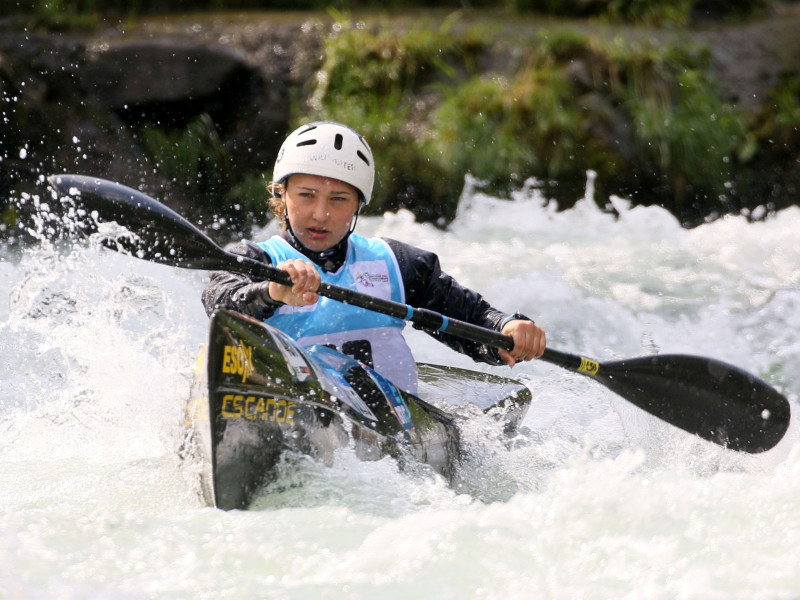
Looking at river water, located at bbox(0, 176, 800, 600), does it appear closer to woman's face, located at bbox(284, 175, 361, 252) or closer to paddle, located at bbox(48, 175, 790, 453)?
paddle, located at bbox(48, 175, 790, 453)

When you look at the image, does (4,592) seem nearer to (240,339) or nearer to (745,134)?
(240,339)

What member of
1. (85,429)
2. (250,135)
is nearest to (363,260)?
(85,429)

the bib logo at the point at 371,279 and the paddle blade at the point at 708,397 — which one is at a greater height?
the bib logo at the point at 371,279

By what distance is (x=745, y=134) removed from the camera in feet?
29.7

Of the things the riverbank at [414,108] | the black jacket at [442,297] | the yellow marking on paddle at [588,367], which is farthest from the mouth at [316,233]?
the riverbank at [414,108]

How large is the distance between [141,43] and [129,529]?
272 inches

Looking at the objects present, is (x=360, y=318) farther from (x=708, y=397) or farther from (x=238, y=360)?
(x=708, y=397)

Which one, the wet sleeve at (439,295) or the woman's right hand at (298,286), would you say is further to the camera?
the wet sleeve at (439,295)

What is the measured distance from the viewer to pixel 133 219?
10.8 feet

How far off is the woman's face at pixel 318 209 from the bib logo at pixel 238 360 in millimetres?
841

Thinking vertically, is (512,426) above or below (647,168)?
below

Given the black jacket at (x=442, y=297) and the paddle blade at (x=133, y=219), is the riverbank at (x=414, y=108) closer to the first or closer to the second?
the black jacket at (x=442, y=297)

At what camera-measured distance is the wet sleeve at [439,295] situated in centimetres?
376

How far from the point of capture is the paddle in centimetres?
323
